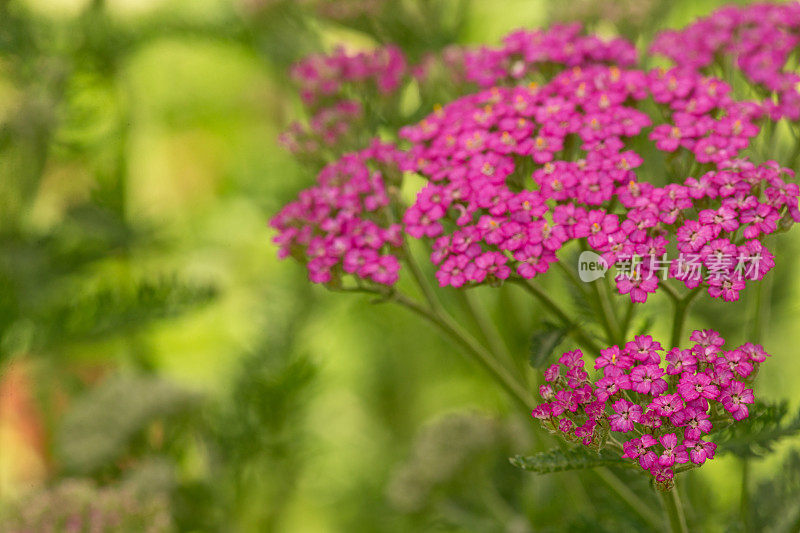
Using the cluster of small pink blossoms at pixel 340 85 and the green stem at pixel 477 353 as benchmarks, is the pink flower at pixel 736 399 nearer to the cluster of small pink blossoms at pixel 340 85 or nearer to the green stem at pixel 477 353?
the green stem at pixel 477 353

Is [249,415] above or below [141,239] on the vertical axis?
below

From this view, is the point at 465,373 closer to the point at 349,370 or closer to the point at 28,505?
the point at 349,370

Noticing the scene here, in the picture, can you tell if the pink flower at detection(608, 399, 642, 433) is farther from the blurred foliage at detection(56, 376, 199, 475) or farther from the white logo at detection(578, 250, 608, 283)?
the blurred foliage at detection(56, 376, 199, 475)

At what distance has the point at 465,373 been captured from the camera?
240 centimetres

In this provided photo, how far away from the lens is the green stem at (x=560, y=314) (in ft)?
2.80

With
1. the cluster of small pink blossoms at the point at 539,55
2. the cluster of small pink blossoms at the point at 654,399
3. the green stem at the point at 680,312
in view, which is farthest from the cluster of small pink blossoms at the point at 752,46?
the cluster of small pink blossoms at the point at 654,399

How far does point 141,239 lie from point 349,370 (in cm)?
119

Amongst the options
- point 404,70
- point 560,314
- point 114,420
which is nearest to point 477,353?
point 560,314

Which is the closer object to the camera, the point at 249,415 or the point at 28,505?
the point at 28,505

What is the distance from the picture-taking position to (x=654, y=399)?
0.68m

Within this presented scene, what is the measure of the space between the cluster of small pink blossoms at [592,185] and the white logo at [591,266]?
2 centimetres

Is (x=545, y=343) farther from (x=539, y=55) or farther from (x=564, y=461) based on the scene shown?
(x=539, y=55)

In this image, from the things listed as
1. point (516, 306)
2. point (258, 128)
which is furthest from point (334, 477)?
point (258, 128)

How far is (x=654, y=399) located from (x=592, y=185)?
0.76 feet
